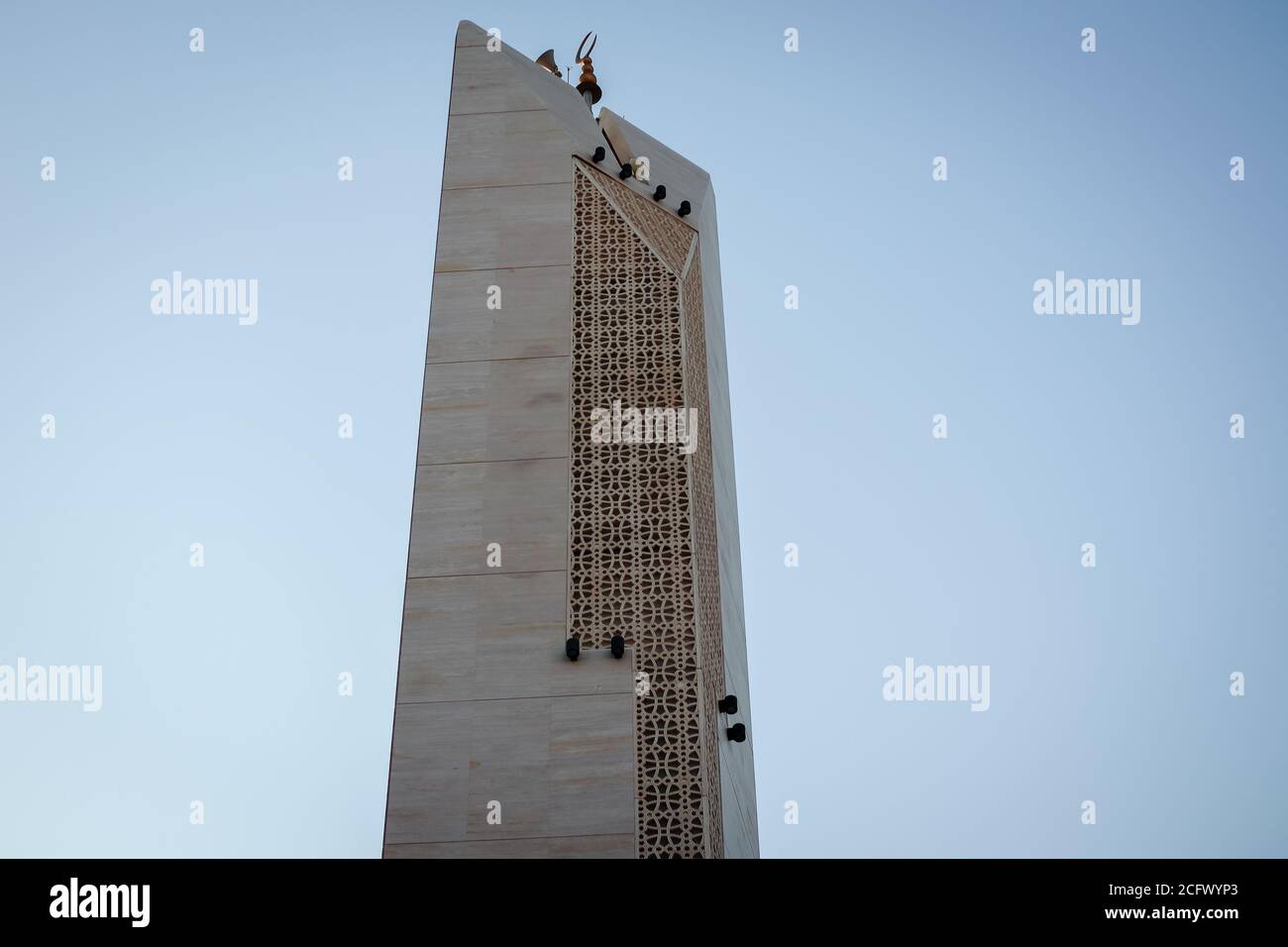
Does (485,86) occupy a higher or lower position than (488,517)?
higher

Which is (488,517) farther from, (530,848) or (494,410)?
(530,848)

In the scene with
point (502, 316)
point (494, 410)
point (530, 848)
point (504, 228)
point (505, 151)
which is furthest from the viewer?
point (505, 151)

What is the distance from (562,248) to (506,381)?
70 cm

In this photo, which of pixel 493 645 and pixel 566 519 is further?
pixel 566 519

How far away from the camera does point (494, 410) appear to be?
496 cm

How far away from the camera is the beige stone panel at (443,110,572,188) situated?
557 centimetres

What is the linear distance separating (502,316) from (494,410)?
1.50ft

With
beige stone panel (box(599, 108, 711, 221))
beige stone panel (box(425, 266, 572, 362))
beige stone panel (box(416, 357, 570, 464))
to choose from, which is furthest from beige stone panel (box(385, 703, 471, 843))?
beige stone panel (box(599, 108, 711, 221))

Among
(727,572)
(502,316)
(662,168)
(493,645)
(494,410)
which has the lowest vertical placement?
(493,645)

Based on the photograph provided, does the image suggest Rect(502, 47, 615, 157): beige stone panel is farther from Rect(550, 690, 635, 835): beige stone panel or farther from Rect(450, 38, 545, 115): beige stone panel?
Rect(550, 690, 635, 835): beige stone panel

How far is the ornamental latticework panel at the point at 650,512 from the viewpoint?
167 inches

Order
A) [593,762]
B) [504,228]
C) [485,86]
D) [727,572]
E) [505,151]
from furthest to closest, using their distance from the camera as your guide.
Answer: [485,86] → [505,151] → [504,228] → [727,572] → [593,762]

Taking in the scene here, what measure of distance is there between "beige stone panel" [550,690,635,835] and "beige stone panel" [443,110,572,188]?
89.6 inches

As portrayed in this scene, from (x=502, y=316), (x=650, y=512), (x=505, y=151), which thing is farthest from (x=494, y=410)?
(x=505, y=151)
